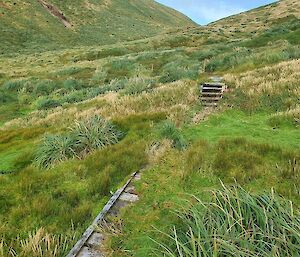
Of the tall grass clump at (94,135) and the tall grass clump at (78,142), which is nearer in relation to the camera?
the tall grass clump at (78,142)

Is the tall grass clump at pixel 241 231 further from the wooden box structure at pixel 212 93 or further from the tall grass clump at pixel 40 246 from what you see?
the wooden box structure at pixel 212 93

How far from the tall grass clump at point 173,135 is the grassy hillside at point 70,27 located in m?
54.4

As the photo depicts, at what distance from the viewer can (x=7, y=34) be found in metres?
63.7

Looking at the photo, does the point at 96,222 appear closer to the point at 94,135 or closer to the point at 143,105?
the point at 94,135

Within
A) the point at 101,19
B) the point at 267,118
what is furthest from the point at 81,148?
the point at 101,19

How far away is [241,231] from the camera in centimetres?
496

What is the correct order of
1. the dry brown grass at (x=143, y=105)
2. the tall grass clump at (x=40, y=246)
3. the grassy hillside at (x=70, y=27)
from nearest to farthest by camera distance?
1. the tall grass clump at (x=40, y=246)
2. the dry brown grass at (x=143, y=105)
3. the grassy hillside at (x=70, y=27)

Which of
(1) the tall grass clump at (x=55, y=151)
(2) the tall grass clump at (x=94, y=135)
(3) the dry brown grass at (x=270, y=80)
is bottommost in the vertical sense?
(1) the tall grass clump at (x=55, y=151)

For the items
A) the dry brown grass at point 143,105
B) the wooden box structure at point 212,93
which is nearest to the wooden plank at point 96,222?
the dry brown grass at point 143,105

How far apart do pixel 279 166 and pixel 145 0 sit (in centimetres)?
13779

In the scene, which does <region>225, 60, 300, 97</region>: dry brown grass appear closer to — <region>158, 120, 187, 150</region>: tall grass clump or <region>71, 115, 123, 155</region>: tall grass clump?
<region>158, 120, 187, 150</region>: tall grass clump

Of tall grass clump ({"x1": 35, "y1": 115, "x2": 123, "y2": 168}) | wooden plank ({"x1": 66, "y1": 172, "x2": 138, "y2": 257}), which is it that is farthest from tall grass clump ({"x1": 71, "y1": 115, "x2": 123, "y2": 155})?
wooden plank ({"x1": 66, "y1": 172, "x2": 138, "y2": 257})

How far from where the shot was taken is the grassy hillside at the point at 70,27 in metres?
65.1

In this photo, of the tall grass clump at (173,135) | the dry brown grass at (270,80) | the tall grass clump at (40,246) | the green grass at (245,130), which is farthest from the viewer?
the dry brown grass at (270,80)
